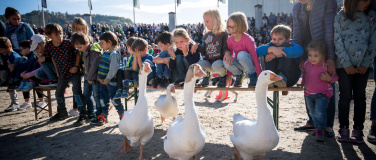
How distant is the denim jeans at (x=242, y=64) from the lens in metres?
3.35

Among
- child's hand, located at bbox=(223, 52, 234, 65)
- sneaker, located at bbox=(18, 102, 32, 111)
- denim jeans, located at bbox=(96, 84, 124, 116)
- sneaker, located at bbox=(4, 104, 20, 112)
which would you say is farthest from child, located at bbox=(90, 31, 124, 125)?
sneaker, located at bbox=(4, 104, 20, 112)

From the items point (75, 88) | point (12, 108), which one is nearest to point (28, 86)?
point (75, 88)

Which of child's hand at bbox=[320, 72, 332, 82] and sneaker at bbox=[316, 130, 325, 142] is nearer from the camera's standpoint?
child's hand at bbox=[320, 72, 332, 82]

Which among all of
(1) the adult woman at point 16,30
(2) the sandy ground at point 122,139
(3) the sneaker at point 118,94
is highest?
(1) the adult woman at point 16,30

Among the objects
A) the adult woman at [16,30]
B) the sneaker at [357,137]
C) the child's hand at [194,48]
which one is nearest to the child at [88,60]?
the child's hand at [194,48]

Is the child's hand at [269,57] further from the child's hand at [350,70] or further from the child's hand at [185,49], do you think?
the child's hand at [185,49]

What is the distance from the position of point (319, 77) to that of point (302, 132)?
1.23m

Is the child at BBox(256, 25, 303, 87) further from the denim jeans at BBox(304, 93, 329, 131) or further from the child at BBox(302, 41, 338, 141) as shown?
the denim jeans at BBox(304, 93, 329, 131)

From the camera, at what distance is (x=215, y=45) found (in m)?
3.74

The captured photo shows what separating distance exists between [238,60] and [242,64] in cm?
10

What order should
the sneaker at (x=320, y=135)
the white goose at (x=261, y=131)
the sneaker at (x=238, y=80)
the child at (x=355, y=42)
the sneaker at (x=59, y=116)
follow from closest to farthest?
the white goose at (x=261, y=131) < the child at (x=355, y=42) < the sneaker at (x=320, y=135) < the sneaker at (x=238, y=80) < the sneaker at (x=59, y=116)

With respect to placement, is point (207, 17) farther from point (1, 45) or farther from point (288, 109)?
point (1, 45)

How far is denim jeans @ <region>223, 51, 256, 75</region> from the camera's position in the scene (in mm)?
3346

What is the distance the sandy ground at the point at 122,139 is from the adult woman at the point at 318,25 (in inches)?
20.0
